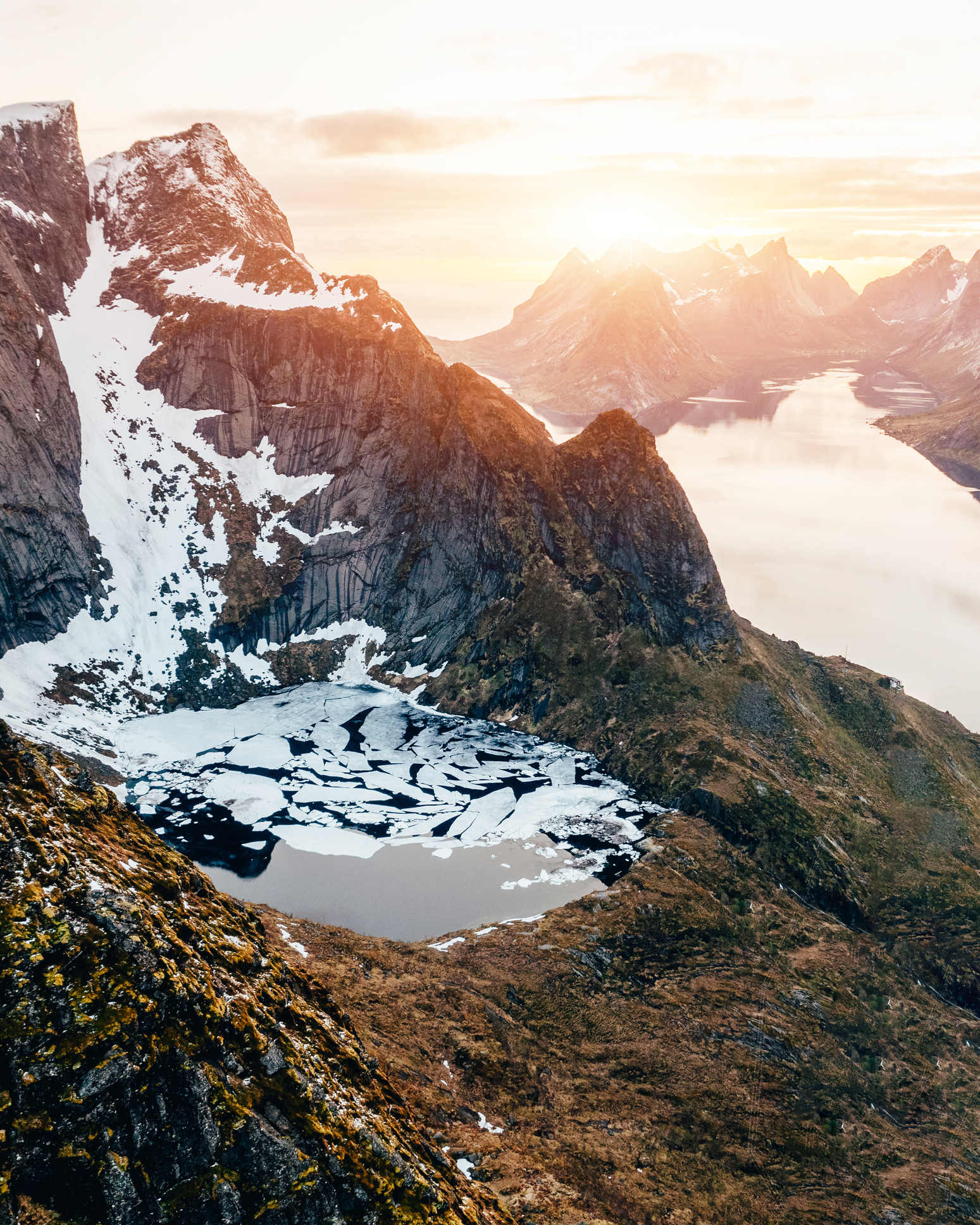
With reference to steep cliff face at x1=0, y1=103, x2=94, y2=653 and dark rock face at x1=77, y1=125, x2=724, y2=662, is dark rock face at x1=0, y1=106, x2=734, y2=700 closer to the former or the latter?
dark rock face at x1=77, y1=125, x2=724, y2=662

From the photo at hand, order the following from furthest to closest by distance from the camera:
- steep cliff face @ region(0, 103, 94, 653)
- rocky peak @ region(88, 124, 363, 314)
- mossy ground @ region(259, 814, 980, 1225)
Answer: rocky peak @ region(88, 124, 363, 314), steep cliff face @ region(0, 103, 94, 653), mossy ground @ region(259, 814, 980, 1225)

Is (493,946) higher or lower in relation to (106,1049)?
lower

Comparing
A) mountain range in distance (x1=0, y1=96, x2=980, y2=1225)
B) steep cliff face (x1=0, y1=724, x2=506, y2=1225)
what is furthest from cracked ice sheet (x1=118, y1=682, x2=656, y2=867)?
steep cliff face (x1=0, y1=724, x2=506, y2=1225)

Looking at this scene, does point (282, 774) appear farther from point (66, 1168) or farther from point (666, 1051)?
point (66, 1168)

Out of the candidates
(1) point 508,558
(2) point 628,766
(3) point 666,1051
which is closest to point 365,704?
(1) point 508,558

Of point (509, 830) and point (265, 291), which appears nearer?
point (509, 830)

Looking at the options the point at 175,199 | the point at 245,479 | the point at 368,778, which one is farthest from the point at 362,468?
the point at 175,199

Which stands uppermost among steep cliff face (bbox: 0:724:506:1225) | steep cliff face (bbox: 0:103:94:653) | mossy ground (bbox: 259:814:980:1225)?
steep cliff face (bbox: 0:103:94:653)
